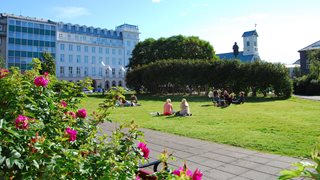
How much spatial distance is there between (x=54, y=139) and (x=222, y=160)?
5100 mm

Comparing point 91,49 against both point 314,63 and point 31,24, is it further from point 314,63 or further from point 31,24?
point 314,63

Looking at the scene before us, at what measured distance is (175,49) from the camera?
55469 mm

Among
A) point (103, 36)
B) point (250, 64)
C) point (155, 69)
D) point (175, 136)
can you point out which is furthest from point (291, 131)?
point (103, 36)

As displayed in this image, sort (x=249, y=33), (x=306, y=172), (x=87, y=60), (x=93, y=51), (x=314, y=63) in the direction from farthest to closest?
(x=249, y=33)
(x=93, y=51)
(x=87, y=60)
(x=314, y=63)
(x=306, y=172)

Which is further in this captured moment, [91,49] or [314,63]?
[91,49]

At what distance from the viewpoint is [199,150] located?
805cm

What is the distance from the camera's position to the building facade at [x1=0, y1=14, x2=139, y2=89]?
239ft

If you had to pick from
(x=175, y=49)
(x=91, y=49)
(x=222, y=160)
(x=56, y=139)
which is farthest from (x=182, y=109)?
(x=91, y=49)

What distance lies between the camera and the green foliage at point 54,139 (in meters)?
2.11

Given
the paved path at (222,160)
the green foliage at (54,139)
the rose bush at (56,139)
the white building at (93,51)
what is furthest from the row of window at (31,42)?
the green foliage at (54,139)

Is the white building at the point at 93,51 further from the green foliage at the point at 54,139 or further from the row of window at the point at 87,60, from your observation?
the green foliage at the point at 54,139

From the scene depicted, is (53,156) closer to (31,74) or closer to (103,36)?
(31,74)

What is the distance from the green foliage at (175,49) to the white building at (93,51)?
2457 cm

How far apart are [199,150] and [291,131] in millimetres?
4652
